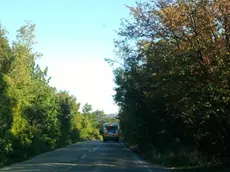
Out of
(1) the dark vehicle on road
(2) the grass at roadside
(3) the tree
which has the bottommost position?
(2) the grass at roadside

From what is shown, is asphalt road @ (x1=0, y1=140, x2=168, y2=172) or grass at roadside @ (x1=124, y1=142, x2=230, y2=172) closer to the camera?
grass at roadside @ (x1=124, y1=142, x2=230, y2=172)

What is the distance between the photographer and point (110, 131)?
240 ft

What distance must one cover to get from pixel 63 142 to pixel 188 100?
144 ft

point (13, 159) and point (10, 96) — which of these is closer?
point (10, 96)

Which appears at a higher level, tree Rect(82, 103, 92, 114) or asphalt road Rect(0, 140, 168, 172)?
tree Rect(82, 103, 92, 114)

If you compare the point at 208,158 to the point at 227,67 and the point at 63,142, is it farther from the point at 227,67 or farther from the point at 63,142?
the point at 63,142

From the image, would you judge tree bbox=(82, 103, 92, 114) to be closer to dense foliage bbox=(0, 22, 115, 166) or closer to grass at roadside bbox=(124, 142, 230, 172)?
dense foliage bbox=(0, 22, 115, 166)

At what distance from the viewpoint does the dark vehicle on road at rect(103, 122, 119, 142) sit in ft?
235

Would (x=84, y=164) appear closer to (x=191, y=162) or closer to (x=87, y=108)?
(x=191, y=162)

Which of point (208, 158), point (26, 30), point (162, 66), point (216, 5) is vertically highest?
point (26, 30)

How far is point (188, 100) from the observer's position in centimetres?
1789

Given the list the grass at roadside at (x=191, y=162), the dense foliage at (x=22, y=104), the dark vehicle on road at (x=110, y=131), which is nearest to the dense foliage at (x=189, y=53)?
the grass at roadside at (x=191, y=162)

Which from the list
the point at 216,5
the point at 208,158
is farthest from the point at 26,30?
the point at 216,5

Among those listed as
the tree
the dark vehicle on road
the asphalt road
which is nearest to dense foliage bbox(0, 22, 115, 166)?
the asphalt road
